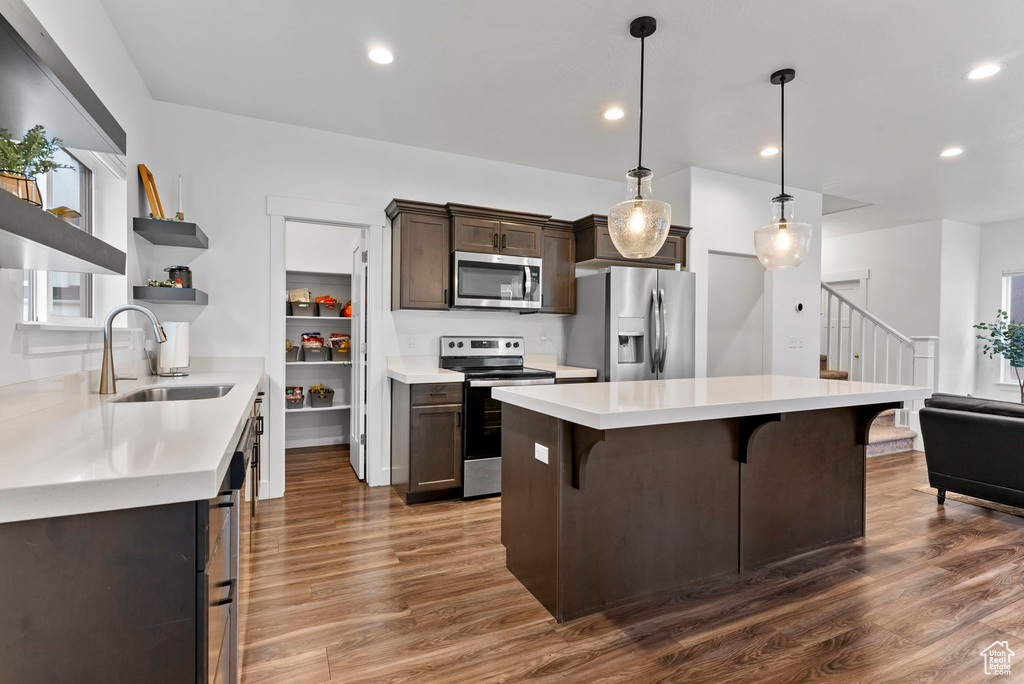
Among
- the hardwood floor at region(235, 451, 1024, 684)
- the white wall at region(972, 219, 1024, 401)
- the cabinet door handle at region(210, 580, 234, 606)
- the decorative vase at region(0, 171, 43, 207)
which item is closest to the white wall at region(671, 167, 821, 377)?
the hardwood floor at region(235, 451, 1024, 684)

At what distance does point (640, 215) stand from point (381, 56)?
1.64 metres

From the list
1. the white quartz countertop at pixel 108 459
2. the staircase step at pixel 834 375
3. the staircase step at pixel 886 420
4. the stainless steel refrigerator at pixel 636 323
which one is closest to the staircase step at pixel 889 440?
the staircase step at pixel 886 420

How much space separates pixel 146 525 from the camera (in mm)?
821

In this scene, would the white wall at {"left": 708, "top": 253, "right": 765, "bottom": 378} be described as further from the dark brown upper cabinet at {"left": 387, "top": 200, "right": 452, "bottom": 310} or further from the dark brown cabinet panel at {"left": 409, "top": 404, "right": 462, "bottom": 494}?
the dark brown cabinet panel at {"left": 409, "top": 404, "right": 462, "bottom": 494}

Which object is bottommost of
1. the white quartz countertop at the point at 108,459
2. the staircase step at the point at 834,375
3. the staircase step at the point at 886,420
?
the staircase step at the point at 886,420

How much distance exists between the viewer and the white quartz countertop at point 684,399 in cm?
173

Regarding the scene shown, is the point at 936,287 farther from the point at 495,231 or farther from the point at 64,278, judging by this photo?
the point at 64,278

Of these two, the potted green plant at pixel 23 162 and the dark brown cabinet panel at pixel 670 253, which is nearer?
the potted green plant at pixel 23 162

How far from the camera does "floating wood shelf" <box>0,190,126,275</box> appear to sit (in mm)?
805

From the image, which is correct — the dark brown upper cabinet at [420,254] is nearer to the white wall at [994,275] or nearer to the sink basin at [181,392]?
the sink basin at [181,392]

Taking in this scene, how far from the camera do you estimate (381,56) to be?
8.86 ft

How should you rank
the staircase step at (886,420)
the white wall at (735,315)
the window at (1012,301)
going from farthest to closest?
the window at (1012,301)
the staircase step at (886,420)
the white wall at (735,315)

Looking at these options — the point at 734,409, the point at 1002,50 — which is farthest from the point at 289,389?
the point at 1002,50

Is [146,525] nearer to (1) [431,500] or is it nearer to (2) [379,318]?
(1) [431,500]
